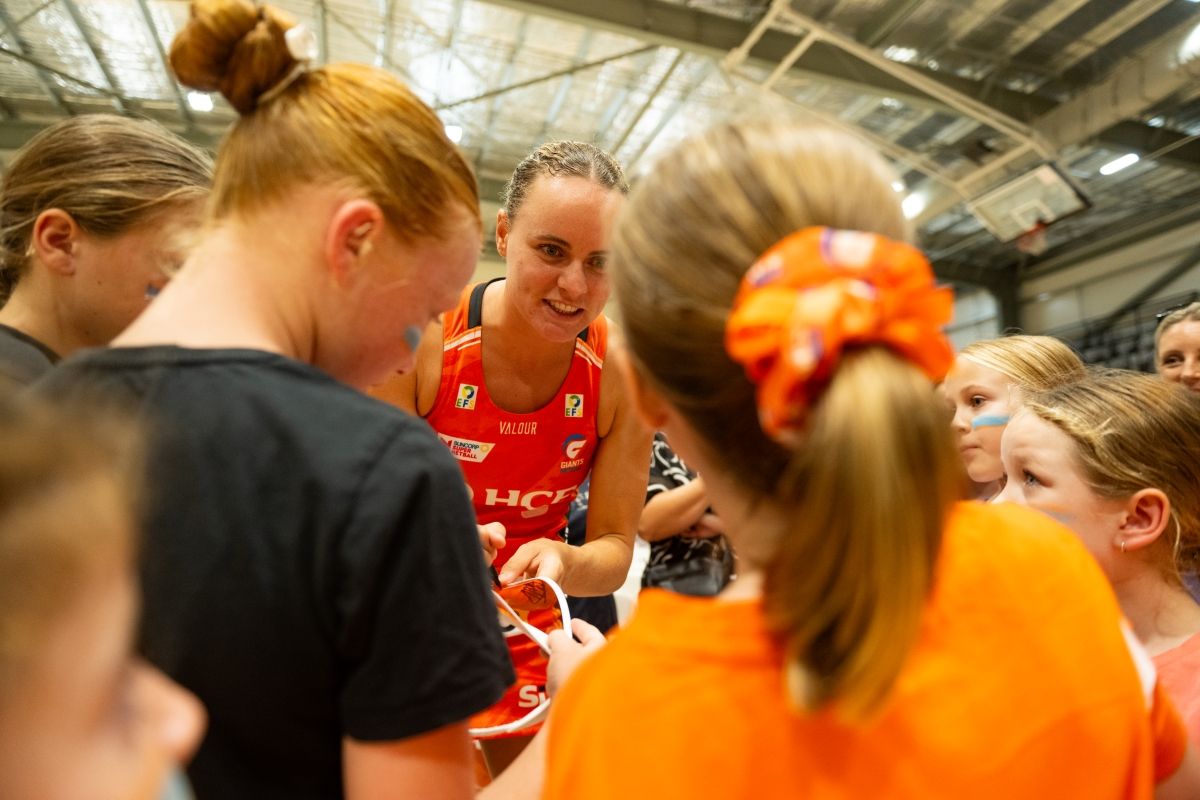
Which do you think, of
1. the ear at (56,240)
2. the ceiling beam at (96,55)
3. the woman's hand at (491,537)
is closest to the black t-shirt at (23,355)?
→ the ear at (56,240)

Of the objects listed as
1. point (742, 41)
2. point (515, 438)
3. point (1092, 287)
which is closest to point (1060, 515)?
point (515, 438)

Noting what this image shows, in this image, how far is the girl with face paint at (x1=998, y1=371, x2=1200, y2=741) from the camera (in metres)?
1.48

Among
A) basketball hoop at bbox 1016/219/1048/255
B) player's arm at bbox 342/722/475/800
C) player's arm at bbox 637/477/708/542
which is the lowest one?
player's arm at bbox 637/477/708/542

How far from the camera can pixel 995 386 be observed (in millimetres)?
2076

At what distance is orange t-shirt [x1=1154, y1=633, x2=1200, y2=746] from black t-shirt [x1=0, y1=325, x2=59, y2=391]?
1.74 meters

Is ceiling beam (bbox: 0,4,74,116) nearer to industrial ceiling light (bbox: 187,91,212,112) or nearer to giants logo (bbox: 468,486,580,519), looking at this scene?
industrial ceiling light (bbox: 187,91,212,112)

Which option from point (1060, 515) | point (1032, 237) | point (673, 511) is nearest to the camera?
point (1060, 515)

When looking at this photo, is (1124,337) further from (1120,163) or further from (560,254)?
(560,254)

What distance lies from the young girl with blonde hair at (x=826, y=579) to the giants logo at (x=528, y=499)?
3.94 feet

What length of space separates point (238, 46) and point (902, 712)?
2.92 feet

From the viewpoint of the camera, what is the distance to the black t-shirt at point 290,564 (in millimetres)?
675

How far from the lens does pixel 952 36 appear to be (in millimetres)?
5898

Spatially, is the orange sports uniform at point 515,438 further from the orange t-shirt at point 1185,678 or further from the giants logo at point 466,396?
the orange t-shirt at point 1185,678

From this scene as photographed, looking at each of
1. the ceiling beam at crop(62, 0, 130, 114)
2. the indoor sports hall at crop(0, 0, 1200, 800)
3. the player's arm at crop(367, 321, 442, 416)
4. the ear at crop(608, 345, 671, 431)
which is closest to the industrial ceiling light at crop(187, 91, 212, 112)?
the ceiling beam at crop(62, 0, 130, 114)
